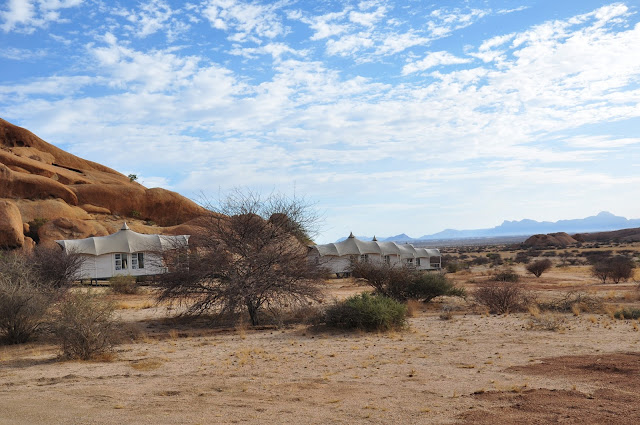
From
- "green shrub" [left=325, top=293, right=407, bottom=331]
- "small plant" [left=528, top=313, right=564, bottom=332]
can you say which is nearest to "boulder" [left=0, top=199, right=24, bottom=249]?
"green shrub" [left=325, top=293, right=407, bottom=331]

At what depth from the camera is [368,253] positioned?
42594mm

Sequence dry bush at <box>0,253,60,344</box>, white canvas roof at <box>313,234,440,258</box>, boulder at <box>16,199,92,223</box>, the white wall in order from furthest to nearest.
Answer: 1. boulder at <box>16,199,92,223</box>
2. white canvas roof at <box>313,234,440,258</box>
3. the white wall
4. dry bush at <box>0,253,60,344</box>

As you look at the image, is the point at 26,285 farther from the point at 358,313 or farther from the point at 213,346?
the point at 358,313

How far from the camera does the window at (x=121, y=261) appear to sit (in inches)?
1430

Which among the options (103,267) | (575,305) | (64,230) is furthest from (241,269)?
(64,230)

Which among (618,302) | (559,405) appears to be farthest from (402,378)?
(618,302)

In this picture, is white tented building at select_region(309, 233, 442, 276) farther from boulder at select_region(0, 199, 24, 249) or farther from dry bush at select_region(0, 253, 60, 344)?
dry bush at select_region(0, 253, 60, 344)

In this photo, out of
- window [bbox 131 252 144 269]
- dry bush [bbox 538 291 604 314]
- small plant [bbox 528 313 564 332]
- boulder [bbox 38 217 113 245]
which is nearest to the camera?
small plant [bbox 528 313 564 332]

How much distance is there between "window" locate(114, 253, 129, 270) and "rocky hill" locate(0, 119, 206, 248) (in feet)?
16.4

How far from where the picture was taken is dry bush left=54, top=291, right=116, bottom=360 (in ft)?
36.0

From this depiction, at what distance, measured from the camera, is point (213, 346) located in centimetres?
1269

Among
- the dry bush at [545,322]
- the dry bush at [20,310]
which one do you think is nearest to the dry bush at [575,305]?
the dry bush at [545,322]

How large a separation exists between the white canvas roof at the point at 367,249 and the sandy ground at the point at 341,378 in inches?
1050

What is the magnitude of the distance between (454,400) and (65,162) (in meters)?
59.9
